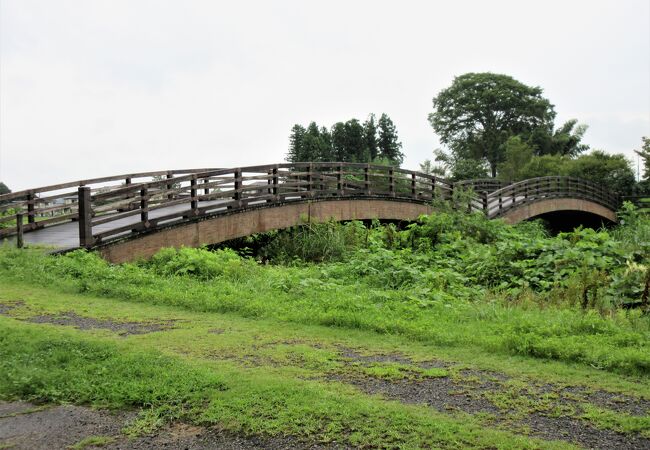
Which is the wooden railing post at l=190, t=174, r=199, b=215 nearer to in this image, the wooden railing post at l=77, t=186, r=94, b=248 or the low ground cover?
the wooden railing post at l=77, t=186, r=94, b=248

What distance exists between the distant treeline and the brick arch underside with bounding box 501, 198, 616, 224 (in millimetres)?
18413

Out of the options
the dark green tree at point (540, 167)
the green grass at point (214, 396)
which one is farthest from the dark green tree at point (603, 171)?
the green grass at point (214, 396)

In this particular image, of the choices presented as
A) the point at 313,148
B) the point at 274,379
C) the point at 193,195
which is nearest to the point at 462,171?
the point at 313,148

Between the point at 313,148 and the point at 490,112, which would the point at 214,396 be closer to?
the point at 313,148

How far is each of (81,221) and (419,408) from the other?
9.95 meters

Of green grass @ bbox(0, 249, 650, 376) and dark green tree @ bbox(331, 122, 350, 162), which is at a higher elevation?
dark green tree @ bbox(331, 122, 350, 162)

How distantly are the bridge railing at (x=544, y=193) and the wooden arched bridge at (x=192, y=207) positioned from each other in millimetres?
1058

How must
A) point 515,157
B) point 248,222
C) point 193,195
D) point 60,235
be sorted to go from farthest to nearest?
point 515,157
point 248,222
point 193,195
point 60,235

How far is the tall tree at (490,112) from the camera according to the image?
60.6 metres

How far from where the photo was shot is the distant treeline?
175 ft

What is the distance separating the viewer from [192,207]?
15297 millimetres

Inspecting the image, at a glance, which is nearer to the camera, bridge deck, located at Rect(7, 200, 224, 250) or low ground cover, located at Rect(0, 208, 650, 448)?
low ground cover, located at Rect(0, 208, 650, 448)

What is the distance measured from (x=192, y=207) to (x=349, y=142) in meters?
43.8

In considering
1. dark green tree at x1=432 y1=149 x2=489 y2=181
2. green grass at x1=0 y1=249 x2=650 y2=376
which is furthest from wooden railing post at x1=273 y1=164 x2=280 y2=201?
dark green tree at x1=432 y1=149 x2=489 y2=181
